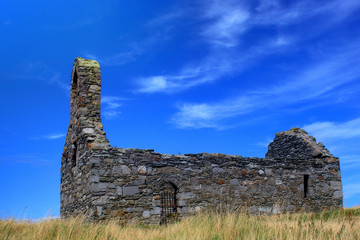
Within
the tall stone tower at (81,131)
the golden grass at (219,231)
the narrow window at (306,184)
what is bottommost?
the golden grass at (219,231)

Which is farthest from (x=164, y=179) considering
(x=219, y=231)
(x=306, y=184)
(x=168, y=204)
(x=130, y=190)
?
(x=306, y=184)

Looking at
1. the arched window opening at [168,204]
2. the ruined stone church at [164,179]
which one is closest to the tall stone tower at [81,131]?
the ruined stone church at [164,179]

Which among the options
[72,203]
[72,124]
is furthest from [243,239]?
[72,124]

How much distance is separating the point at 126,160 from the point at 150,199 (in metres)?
1.59

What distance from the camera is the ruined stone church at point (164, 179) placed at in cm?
1307

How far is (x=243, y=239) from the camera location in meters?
7.48

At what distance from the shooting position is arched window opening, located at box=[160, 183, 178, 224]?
44.7 feet

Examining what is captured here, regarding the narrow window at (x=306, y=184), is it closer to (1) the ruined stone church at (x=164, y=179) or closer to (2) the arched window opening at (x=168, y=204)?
(1) the ruined stone church at (x=164, y=179)

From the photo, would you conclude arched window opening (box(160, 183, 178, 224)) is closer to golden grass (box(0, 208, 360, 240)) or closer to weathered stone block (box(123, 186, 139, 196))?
weathered stone block (box(123, 186, 139, 196))

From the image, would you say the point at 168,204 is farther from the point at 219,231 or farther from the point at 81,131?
the point at 219,231

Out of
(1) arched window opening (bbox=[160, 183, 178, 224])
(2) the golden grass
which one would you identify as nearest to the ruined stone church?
(1) arched window opening (bbox=[160, 183, 178, 224])

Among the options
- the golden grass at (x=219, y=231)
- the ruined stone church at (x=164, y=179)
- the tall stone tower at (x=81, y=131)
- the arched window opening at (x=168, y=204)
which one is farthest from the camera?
the tall stone tower at (x=81, y=131)

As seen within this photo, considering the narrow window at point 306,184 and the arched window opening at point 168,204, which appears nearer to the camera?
the arched window opening at point 168,204

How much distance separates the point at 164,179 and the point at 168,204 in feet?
2.99
